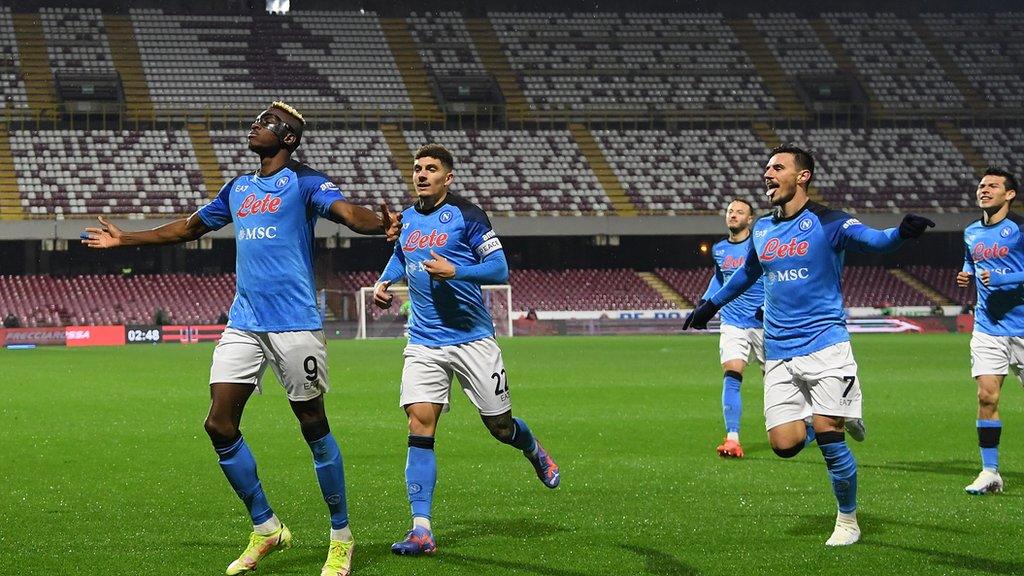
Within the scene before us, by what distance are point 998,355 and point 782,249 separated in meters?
3.30

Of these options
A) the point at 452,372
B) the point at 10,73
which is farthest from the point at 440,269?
the point at 10,73

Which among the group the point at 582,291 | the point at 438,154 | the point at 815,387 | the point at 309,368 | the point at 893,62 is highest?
the point at 893,62

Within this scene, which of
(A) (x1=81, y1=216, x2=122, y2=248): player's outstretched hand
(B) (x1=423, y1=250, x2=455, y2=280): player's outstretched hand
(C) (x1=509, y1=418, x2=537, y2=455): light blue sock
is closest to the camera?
(B) (x1=423, y1=250, x2=455, y2=280): player's outstretched hand

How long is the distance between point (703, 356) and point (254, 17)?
40.6 m

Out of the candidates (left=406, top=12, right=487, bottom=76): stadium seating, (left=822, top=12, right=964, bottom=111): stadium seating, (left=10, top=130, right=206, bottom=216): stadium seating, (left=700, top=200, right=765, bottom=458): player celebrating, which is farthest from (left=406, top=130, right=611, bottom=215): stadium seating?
(left=700, top=200, right=765, bottom=458): player celebrating

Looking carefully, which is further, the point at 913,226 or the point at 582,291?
the point at 582,291

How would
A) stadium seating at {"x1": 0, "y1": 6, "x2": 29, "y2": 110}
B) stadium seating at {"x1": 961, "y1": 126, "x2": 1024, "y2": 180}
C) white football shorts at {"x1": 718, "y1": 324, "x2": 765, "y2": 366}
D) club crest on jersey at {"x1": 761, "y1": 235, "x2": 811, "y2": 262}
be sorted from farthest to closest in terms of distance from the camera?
stadium seating at {"x1": 961, "y1": 126, "x2": 1024, "y2": 180}, stadium seating at {"x1": 0, "y1": 6, "x2": 29, "y2": 110}, white football shorts at {"x1": 718, "y1": 324, "x2": 765, "y2": 366}, club crest on jersey at {"x1": 761, "y1": 235, "x2": 811, "y2": 262}

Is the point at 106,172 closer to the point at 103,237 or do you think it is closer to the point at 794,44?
the point at 794,44

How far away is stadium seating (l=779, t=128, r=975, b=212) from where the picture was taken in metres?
59.6

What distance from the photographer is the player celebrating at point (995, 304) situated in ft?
33.3

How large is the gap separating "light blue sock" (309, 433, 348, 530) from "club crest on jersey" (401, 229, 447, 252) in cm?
155

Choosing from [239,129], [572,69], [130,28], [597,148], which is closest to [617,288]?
[597,148]

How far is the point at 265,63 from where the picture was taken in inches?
2463

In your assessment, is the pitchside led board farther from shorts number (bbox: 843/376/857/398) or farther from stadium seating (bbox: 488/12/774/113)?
shorts number (bbox: 843/376/857/398)
